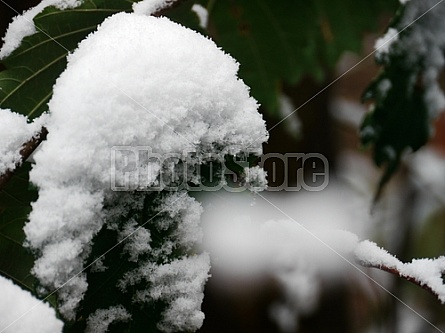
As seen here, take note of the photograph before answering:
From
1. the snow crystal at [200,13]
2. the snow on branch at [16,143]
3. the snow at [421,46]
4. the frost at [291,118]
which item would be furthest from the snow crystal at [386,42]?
the frost at [291,118]

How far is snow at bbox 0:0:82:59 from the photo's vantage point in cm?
50

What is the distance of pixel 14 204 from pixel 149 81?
0.17 m

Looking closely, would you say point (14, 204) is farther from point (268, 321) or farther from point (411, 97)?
point (268, 321)

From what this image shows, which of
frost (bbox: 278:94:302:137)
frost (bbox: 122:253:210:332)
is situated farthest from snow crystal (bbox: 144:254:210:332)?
frost (bbox: 278:94:302:137)

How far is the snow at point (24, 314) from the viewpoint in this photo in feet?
1.18

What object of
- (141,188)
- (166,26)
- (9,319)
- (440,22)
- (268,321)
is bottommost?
(9,319)

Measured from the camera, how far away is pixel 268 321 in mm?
1328

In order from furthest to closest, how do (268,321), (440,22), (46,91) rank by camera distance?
(268,321)
(440,22)
(46,91)

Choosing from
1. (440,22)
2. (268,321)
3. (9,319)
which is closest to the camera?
(9,319)

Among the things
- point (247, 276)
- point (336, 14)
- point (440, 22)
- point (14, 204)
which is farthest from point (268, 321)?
point (14, 204)

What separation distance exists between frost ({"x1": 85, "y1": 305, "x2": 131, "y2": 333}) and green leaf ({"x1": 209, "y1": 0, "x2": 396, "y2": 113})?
60 centimetres

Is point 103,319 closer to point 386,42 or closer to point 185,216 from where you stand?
point 185,216

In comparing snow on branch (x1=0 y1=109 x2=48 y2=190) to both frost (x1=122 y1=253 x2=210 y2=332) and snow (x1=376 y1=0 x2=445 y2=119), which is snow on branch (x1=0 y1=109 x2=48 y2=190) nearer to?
frost (x1=122 y1=253 x2=210 y2=332)

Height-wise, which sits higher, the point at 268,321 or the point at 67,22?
the point at 268,321
